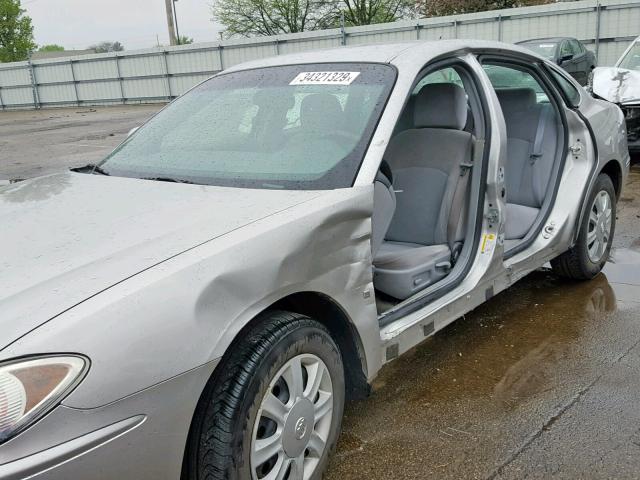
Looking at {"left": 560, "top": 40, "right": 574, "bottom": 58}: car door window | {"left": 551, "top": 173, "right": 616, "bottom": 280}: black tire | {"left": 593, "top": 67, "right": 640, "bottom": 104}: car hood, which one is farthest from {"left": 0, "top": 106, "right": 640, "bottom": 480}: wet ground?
{"left": 560, "top": 40, "right": 574, "bottom": 58}: car door window

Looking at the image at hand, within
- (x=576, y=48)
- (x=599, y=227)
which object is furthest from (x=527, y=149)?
(x=576, y=48)

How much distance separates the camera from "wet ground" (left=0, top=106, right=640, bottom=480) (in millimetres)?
2559

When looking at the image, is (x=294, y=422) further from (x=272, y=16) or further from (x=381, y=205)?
(x=272, y=16)

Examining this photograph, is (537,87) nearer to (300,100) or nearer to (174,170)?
(300,100)

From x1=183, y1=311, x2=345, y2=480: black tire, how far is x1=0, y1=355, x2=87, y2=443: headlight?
45 centimetres

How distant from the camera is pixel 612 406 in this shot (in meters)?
2.93

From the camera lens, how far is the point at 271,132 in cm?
292

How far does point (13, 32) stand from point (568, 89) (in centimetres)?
5417

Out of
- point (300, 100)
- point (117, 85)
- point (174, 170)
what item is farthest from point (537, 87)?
point (117, 85)

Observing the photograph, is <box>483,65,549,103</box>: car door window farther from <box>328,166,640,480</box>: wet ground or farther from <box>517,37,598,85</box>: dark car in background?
<box>517,37,598,85</box>: dark car in background

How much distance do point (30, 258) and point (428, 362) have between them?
2.15m

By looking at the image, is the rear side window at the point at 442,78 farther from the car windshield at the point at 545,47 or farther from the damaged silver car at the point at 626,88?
the car windshield at the point at 545,47

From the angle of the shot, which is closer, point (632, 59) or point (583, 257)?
point (583, 257)

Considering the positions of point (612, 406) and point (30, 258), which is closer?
point (30, 258)
